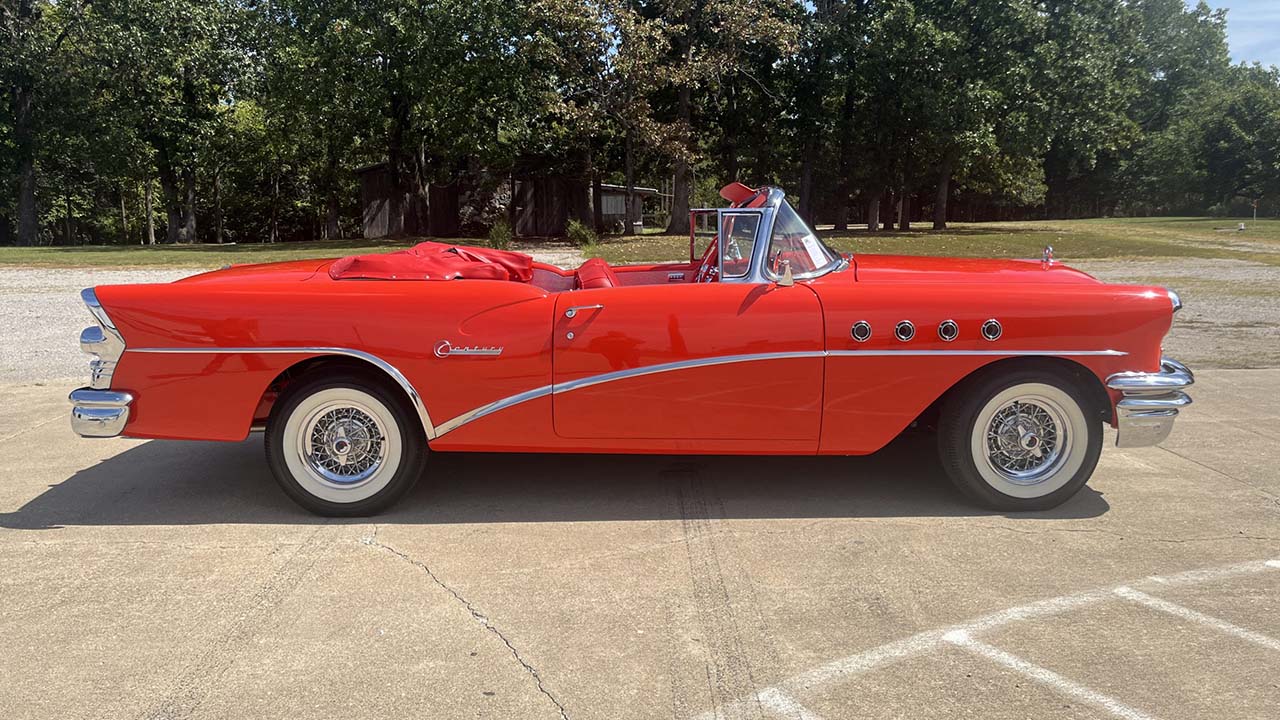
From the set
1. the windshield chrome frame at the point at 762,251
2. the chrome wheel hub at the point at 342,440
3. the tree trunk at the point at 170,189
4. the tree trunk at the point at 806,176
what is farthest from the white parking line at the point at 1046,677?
the tree trunk at the point at 170,189

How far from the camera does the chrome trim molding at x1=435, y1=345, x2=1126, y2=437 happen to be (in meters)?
3.97

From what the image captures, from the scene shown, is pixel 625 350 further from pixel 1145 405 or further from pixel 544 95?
pixel 544 95

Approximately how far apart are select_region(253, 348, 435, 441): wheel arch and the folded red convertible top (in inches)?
16.9

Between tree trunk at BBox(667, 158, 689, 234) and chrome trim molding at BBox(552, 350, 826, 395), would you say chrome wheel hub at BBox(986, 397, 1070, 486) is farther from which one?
tree trunk at BBox(667, 158, 689, 234)

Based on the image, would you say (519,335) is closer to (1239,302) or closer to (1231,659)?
(1231,659)

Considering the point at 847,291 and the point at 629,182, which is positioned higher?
the point at 629,182

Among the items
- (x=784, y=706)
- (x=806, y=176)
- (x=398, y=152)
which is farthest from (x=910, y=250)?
(x=784, y=706)

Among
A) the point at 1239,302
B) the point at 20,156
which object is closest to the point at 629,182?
the point at 1239,302

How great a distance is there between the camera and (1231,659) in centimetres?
283

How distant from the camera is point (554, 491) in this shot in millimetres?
4562

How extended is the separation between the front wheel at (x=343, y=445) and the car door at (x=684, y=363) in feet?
2.52

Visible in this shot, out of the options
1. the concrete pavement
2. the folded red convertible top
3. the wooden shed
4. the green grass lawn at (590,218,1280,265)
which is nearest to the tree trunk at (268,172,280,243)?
the wooden shed

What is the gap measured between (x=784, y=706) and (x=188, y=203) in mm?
42248

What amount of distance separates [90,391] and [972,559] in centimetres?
405
